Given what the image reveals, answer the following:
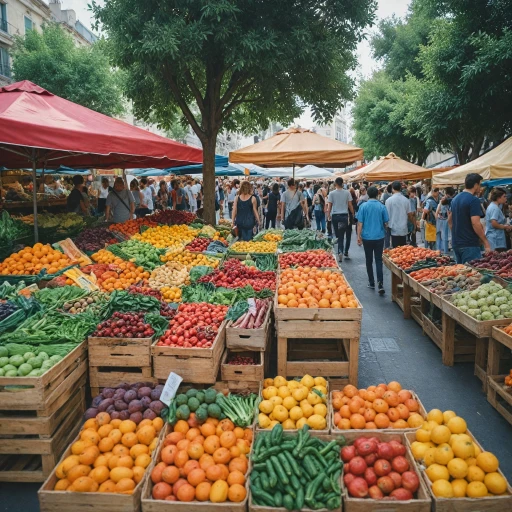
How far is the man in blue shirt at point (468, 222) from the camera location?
6.82 metres

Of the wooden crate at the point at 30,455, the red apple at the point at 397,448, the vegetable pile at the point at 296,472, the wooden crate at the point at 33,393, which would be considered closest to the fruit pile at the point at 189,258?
the wooden crate at the point at 33,393

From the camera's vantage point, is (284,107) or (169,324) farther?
(284,107)

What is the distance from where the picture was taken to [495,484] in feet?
8.87

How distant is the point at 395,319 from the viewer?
772 centimetres

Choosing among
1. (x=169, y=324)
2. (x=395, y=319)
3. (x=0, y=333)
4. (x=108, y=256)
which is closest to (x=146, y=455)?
(x=169, y=324)

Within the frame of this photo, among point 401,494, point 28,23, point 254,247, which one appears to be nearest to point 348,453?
point 401,494

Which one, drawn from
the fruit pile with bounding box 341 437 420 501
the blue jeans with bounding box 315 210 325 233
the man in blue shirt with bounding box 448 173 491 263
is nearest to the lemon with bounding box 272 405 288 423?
the fruit pile with bounding box 341 437 420 501

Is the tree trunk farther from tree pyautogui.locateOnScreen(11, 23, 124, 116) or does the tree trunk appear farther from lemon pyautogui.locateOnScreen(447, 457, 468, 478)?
tree pyautogui.locateOnScreen(11, 23, 124, 116)

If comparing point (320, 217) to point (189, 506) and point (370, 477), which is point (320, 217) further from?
point (189, 506)

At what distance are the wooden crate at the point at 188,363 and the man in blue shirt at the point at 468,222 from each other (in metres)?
4.81

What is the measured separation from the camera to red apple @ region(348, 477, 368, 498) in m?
2.72

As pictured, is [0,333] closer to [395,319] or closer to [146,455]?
[146,455]

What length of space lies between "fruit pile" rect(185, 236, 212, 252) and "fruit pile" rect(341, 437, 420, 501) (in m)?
6.04

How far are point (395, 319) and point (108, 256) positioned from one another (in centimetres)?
510
